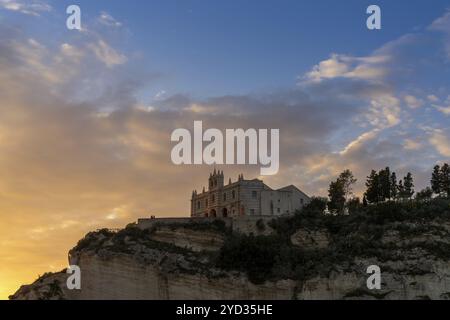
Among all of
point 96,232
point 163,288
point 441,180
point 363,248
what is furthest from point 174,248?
point 441,180

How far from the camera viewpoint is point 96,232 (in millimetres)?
64750

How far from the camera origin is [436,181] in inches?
2923

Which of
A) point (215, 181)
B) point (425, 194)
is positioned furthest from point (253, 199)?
point (425, 194)

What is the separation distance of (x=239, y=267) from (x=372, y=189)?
22005 millimetres

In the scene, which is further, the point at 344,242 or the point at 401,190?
the point at 401,190

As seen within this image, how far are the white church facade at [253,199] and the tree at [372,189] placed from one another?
6.89 metres

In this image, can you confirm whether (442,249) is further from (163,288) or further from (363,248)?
(163,288)

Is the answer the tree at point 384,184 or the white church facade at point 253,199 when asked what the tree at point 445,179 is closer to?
the tree at point 384,184

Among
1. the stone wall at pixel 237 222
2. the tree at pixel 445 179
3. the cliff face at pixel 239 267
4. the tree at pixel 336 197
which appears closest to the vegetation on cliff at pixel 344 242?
the cliff face at pixel 239 267

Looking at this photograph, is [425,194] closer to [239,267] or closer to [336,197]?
[336,197]
